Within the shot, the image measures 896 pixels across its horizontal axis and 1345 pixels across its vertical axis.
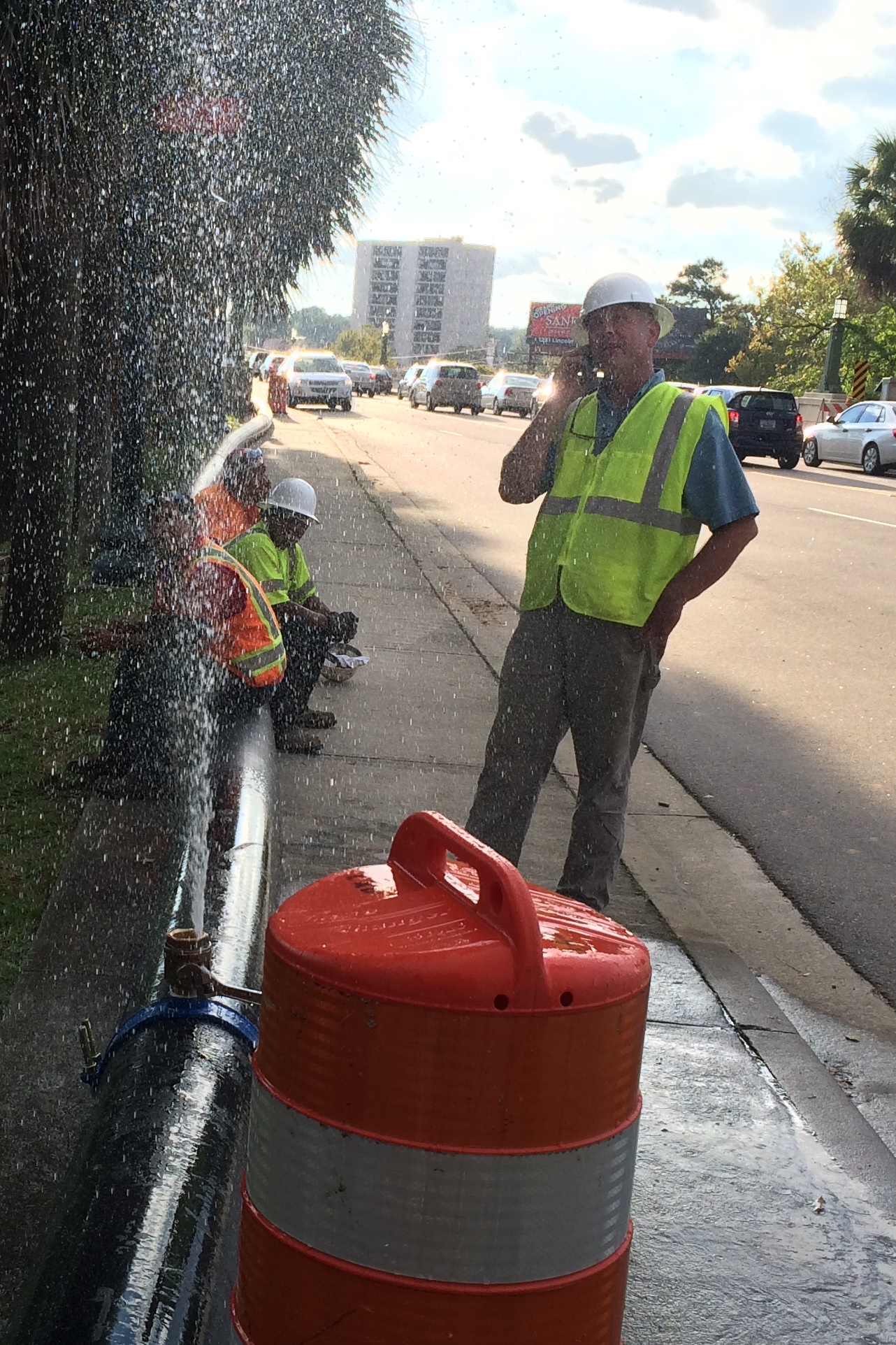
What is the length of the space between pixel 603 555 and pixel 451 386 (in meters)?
44.2

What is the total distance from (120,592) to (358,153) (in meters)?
8.82

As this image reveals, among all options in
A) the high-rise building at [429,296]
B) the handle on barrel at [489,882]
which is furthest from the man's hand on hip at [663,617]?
the high-rise building at [429,296]

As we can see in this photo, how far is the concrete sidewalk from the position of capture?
2836 mm

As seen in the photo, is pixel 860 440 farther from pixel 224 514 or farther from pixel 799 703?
pixel 224 514

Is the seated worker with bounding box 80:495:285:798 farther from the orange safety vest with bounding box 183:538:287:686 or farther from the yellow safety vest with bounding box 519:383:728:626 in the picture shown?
the yellow safety vest with bounding box 519:383:728:626

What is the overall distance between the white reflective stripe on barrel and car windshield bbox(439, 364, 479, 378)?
46.3m

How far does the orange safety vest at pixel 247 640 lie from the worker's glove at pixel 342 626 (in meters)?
1.17

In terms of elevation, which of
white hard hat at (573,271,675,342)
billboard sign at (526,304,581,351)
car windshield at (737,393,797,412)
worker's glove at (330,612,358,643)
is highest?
billboard sign at (526,304,581,351)

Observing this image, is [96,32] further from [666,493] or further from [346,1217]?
[346,1217]

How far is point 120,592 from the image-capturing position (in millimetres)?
10000

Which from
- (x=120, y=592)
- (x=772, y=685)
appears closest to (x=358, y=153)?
(x=120, y=592)

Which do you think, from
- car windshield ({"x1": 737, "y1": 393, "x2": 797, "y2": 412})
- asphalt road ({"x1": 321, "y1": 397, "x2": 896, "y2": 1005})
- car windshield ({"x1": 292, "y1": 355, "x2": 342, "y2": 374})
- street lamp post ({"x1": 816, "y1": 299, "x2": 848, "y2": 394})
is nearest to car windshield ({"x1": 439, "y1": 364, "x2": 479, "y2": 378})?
car windshield ({"x1": 292, "y1": 355, "x2": 342, "y2": 374})

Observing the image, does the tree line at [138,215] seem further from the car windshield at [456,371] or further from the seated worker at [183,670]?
the car windshield at [456,371]

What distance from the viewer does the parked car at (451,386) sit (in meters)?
46.9
